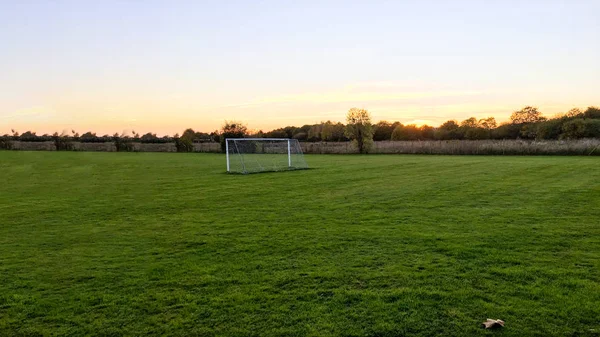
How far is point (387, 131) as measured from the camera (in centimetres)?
9225

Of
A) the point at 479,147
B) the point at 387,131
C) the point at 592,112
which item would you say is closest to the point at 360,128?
the point at 479,147

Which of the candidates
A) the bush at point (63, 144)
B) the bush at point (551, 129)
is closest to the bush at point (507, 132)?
the bush at point (551, 129)

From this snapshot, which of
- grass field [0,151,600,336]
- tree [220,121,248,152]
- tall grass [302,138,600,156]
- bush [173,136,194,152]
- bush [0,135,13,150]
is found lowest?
grass field [0,151,600,336]

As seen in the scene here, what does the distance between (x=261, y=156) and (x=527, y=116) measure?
233 feet

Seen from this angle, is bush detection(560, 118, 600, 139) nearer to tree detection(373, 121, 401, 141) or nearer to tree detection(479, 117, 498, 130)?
tree detection(479, 117, 498, 130)

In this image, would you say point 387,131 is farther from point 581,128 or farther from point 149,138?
point 149,138

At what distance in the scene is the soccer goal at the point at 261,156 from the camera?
23.0 m

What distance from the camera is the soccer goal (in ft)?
75.5

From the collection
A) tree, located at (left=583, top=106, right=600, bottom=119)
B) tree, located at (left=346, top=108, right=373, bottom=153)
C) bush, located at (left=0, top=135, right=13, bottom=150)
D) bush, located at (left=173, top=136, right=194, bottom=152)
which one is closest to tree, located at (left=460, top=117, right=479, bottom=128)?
tree, located at (left=583, top=106, right=600, bottom=119)

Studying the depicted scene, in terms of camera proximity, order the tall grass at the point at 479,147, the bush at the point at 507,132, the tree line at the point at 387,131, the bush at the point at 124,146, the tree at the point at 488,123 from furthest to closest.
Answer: the tree at the point at 488,123 → the bush at the point at 507,132 → the bush at the point at 124,146 → the tree line at the point at 387,131 → the tall grass at the point at 479,147

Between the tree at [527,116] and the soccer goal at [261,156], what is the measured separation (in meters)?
65.1

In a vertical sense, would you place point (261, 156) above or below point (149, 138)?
below

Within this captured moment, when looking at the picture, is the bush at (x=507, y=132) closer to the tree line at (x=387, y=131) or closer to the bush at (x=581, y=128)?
the tree line at (x=387, y=131)

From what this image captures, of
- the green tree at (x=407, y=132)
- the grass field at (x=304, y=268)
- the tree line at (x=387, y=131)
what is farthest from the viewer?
the green tree at (x=407, y=132)
